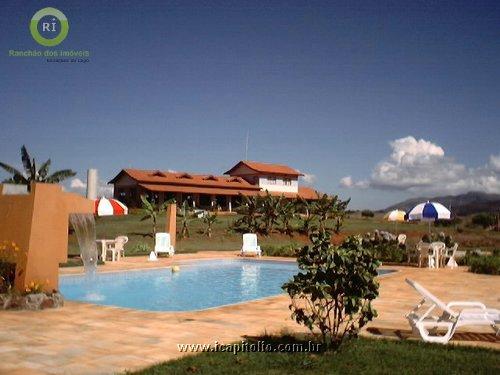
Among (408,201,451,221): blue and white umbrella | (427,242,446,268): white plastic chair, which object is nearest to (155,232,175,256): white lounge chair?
(408,201,451,221): blue and white umbrella

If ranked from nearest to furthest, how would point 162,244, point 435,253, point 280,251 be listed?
point 435,253, point 162,244, point 280,251

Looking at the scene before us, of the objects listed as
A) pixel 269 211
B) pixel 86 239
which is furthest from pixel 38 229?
pixel 269 211

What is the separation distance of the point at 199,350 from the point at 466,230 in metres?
39.0

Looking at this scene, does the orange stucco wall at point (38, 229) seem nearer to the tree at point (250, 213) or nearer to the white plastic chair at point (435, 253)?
the white plastic chair at point (435, 253)

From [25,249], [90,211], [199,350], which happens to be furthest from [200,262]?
[199,350]

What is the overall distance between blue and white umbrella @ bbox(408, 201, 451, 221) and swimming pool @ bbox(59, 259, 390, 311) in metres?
5.53

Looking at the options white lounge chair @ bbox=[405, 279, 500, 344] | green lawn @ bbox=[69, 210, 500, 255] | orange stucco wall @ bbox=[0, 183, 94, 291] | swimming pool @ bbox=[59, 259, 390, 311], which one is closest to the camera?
white lounge chair @ bbox=[405, 279, 500, 344]

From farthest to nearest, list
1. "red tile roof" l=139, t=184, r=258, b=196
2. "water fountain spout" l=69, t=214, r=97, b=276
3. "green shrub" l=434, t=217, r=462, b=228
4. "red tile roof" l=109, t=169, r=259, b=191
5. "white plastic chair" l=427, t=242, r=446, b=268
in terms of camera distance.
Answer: "red tile roof" l=109, t=169, r=259, b=191
"red tile roof" l=139, t=184, r=258, b=196
"green shrub" l=434, t=217, r=462, b=228
"white plastic chair" l=427, t=242, r=446, b=268
"water fountain spout" l=69, t=214, r=97, b=276

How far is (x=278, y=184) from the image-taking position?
211 feet

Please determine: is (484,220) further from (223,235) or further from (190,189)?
(190,189)

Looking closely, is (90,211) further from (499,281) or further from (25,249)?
(499,281)

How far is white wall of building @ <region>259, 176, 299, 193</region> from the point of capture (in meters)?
63.0

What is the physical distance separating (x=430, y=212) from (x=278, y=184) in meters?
44.7

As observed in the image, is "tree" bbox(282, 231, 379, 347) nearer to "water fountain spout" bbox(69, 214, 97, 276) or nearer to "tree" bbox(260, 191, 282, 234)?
"water fountain spout" bbox(69, 214, 97, 276)
